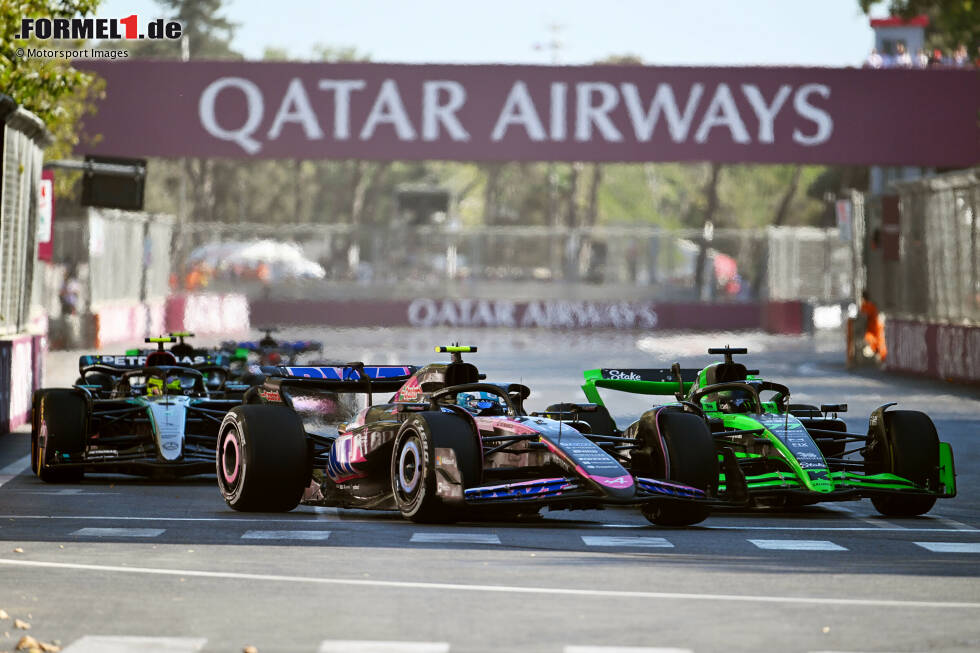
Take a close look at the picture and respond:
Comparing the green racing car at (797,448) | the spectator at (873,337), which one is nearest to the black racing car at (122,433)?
the green racing car at (797,448)

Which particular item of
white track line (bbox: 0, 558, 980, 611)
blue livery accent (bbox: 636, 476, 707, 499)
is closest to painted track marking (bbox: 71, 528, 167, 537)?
white track line (bbox: 0, 558, 980, 611)

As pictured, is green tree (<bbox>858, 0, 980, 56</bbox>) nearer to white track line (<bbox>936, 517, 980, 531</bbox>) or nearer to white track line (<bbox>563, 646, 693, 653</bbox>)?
white track line (<bbox>936, 517, 980, 531</bbox>)

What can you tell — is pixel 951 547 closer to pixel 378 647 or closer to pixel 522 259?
pixel 378 647

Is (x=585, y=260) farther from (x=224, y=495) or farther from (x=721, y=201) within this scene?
(x=721, y=201)

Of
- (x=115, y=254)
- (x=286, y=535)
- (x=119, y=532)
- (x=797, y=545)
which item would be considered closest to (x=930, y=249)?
(x=115, y=254)

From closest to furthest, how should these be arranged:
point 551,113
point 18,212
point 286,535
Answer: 1. point 286,535
2. point 18,212
3. point 551,113

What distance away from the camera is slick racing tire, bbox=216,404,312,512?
558 inches

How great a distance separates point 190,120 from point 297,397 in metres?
32.9

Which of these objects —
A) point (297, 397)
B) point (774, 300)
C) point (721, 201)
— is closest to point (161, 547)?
point (297, 397)

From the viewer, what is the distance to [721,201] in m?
123

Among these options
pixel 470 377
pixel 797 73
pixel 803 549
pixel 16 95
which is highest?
pixel 797 73

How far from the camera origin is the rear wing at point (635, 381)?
652 inches

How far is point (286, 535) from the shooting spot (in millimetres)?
13047

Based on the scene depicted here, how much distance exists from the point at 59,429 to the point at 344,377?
8.61 ft
